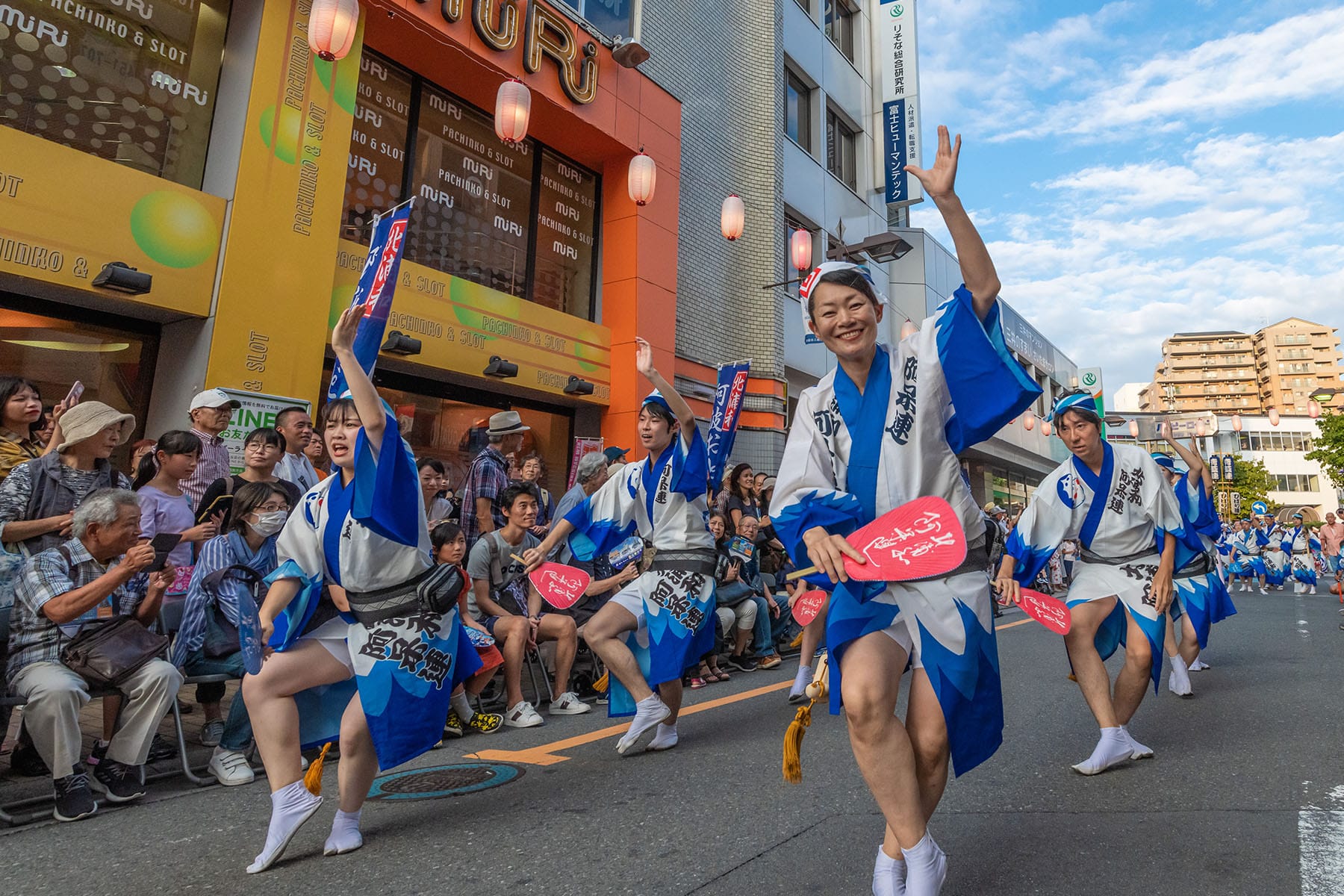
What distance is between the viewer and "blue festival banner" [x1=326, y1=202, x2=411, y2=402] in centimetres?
297

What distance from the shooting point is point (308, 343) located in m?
7.74

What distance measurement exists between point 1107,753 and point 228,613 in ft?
13.8

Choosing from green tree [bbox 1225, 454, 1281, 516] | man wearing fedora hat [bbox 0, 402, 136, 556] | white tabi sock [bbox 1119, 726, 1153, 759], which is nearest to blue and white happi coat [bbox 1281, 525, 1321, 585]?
white tabi sock [bbox 1119, 726, 1153, 759]

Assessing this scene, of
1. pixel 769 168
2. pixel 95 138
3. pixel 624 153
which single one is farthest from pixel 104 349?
pixel 769 168

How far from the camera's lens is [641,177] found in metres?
10.6

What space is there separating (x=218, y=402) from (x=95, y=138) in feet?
11.1

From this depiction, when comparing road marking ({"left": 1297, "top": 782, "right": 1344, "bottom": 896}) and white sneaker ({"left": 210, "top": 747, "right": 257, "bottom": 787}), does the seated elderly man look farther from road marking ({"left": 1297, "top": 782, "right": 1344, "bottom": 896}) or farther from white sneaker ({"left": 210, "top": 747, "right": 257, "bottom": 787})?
road marking ({"left": 1297, "top": 782, "right": 1344, "bottom": 896})

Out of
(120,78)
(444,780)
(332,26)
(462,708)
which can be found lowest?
(444,780)

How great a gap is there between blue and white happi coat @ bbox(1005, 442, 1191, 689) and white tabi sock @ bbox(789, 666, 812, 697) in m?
1.95

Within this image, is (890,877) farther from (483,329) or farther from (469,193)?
(469,193)

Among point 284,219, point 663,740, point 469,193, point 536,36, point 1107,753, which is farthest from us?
point 469,193

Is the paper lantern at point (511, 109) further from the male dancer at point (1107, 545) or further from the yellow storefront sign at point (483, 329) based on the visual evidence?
the male dancer at point (1107, 545)

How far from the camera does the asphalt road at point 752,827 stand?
248cm

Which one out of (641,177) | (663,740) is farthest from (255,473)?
(641,177)
